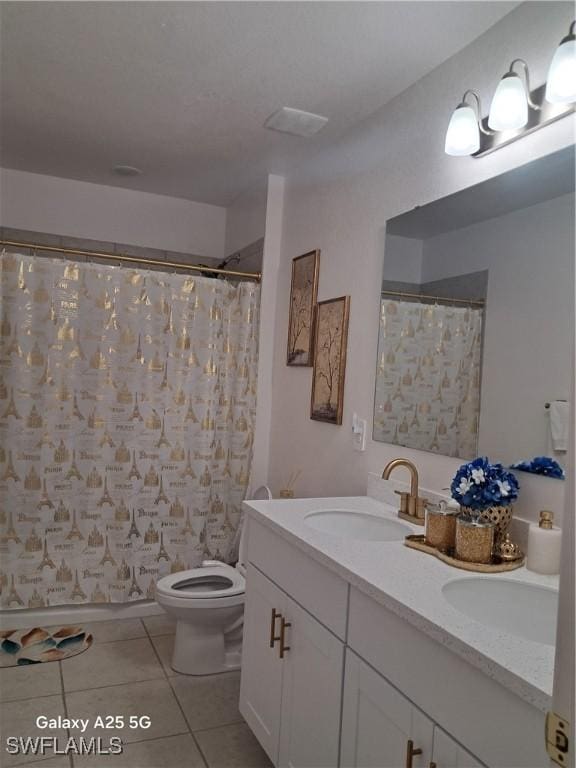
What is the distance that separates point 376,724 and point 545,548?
58cm

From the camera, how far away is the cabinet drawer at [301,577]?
1.40 meters

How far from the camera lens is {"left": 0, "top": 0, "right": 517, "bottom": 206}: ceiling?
1.73 m

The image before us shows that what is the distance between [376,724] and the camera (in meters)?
1.22

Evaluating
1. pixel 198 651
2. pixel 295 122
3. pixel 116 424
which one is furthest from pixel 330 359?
pixel 198 651

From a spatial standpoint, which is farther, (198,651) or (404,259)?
(198,651)

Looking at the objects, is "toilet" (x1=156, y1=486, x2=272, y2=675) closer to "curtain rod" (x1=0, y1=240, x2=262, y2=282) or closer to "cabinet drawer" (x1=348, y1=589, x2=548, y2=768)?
"cabinet drawer" (x1=348, y1=589, x2=548, y2=768)

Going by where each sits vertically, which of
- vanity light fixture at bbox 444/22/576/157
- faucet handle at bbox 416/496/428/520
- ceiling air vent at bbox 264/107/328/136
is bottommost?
faucet handle at bbox 416/496/428/520

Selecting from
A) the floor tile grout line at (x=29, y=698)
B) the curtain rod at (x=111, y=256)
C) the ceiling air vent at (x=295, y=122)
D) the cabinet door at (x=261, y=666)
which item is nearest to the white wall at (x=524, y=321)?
the cabinet door at (x=261, y=666)

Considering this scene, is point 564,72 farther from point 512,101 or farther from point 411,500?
point 411,500

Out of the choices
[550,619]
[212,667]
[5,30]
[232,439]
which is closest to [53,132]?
[5,30]

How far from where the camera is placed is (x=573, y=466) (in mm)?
532

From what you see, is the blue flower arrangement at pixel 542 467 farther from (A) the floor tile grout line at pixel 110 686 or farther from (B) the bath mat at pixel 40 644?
(B) the bath mat at pixel 40 644

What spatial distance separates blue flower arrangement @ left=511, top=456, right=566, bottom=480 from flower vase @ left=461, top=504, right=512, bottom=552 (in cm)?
12

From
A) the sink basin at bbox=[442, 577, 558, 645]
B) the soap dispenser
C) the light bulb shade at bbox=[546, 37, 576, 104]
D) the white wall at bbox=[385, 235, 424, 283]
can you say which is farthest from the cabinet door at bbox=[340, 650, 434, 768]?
the light bulb shade at bbox=[546, 37, 576, 104]
